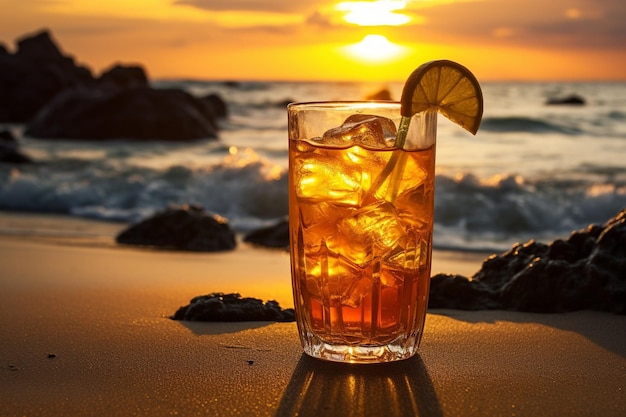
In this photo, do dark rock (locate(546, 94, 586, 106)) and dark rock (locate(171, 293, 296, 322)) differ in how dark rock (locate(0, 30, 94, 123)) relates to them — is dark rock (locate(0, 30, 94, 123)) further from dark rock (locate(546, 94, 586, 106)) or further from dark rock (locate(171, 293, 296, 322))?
dark rock (locate(171, 293, 296, 322))

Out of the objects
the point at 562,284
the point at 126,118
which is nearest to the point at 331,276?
the point at 562,284

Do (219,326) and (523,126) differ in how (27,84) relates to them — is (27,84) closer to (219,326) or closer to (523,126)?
(523,126)

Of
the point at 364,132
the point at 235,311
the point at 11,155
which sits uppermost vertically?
the point at 364,132

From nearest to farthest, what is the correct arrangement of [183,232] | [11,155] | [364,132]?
1. [364,132]
2. [183,232]
3. [11,155]

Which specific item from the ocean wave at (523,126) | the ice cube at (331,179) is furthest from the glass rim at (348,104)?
the ocean wave at (523,126)

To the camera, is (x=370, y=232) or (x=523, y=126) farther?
(x=523, y=126)

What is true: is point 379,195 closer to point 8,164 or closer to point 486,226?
point 486,226

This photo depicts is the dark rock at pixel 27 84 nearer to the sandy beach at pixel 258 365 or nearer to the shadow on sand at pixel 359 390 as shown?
the sandy beach at pixel 258 365
